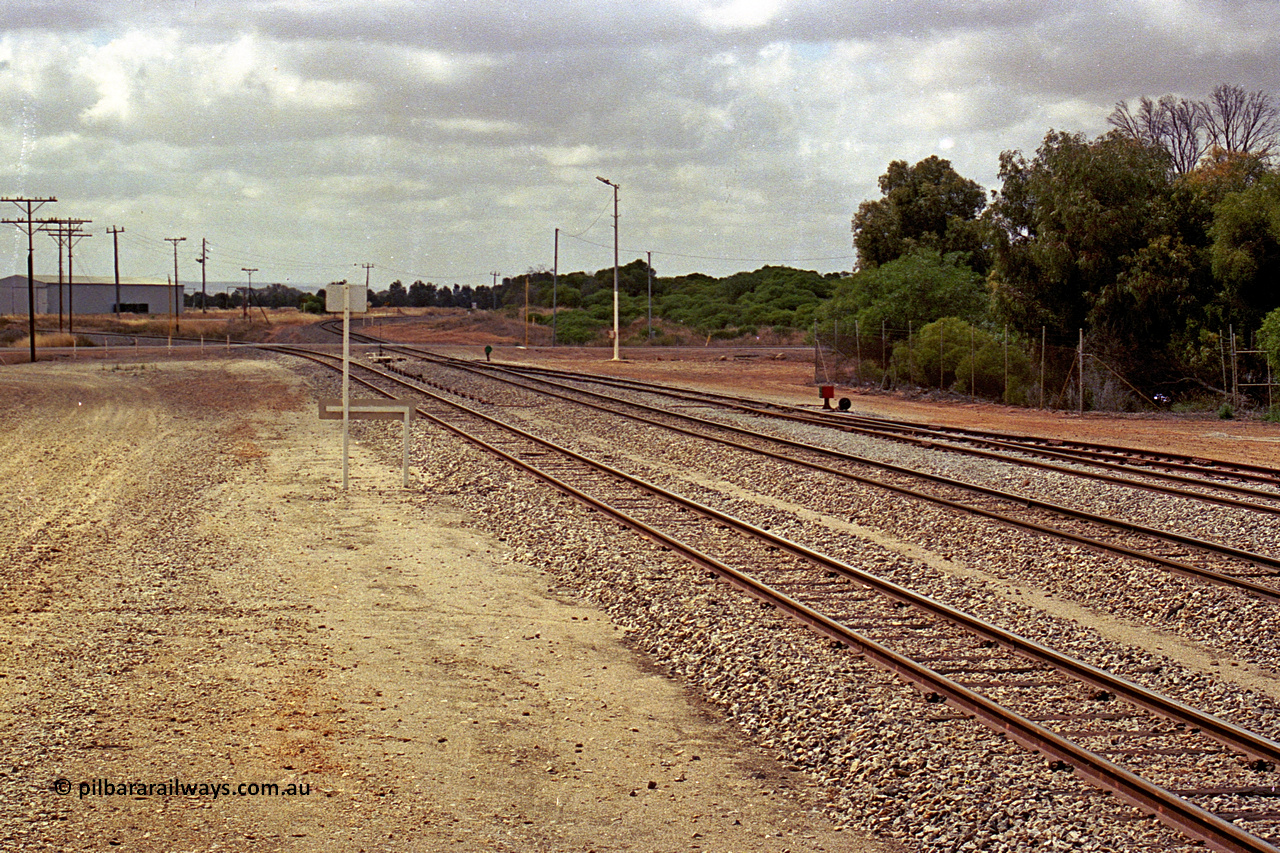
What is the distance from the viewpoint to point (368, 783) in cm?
650

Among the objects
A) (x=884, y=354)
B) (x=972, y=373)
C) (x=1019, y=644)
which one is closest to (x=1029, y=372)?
(x=972, y=373)

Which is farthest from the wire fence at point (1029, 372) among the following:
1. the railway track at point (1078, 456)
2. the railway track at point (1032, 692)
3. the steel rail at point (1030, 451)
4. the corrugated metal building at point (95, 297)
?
the corrugated metal building at point (95, 297)

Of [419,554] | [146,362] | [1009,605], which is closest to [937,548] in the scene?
[1009,605]

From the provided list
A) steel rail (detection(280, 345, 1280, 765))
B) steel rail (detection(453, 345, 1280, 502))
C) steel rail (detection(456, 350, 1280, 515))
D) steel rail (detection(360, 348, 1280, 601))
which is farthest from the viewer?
steel rail (detection(453, 345, 1280, 502))

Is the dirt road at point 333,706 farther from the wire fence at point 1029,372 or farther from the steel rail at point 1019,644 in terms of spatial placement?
the wire fence at point 1029,372

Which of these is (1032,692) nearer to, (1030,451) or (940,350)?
(1030,451)

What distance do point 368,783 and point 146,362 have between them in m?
56.5

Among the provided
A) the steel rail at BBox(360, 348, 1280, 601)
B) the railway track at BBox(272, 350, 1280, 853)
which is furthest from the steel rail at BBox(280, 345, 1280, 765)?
the steel rail at BBox(360, 348, 1280, 601)

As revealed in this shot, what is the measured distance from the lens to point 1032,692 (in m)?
8.07

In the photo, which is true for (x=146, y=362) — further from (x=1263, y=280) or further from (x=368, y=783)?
(x=368, y=783)

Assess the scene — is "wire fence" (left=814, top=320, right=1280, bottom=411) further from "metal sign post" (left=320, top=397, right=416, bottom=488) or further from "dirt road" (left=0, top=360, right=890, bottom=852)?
"dirt road" (left=0, top=360, right=890, bottom=852)

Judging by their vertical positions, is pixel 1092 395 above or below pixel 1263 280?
below

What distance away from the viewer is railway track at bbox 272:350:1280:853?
6238 mm

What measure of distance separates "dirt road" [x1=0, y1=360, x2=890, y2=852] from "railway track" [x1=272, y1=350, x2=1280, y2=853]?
Result: 4.87 ft
